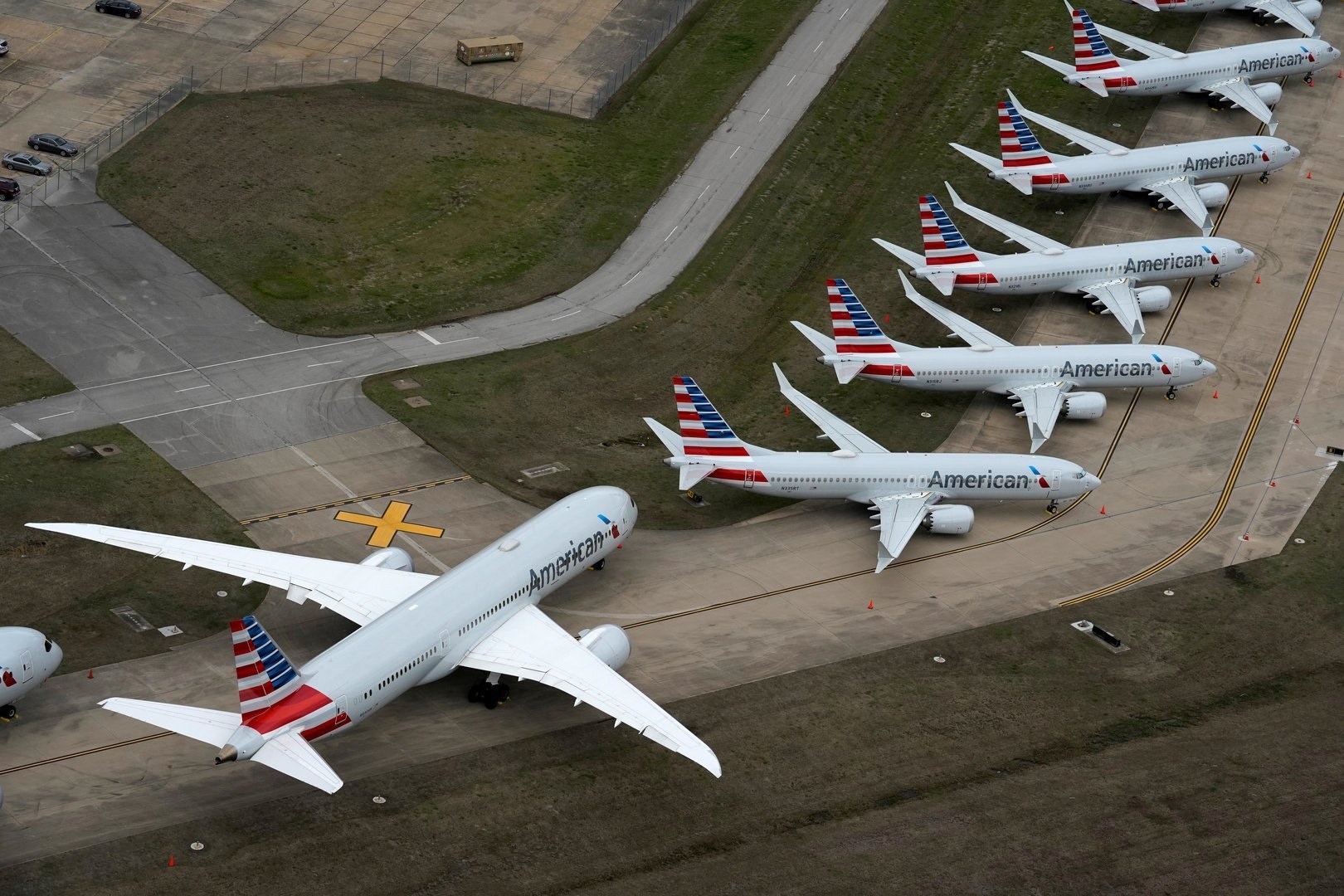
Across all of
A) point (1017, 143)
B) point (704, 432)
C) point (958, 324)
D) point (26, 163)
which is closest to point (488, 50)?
point (26, 163)

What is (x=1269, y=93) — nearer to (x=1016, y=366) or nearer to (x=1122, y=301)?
(x=1122, y=301)

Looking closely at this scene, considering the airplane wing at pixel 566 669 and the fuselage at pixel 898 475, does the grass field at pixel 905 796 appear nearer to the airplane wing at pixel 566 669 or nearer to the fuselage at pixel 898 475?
the airplane wing at pixel 566 669

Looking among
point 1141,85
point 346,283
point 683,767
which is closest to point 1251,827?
point 683,767

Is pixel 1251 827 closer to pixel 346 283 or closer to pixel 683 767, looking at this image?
pixel 683 767

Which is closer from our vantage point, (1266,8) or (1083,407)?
(1083,407)

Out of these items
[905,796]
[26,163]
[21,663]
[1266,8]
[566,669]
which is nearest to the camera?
[21,663]

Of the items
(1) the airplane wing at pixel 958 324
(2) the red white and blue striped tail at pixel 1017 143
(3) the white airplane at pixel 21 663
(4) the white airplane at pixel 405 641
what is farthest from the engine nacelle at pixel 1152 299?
(3) the white airplane at pixel 21 663
